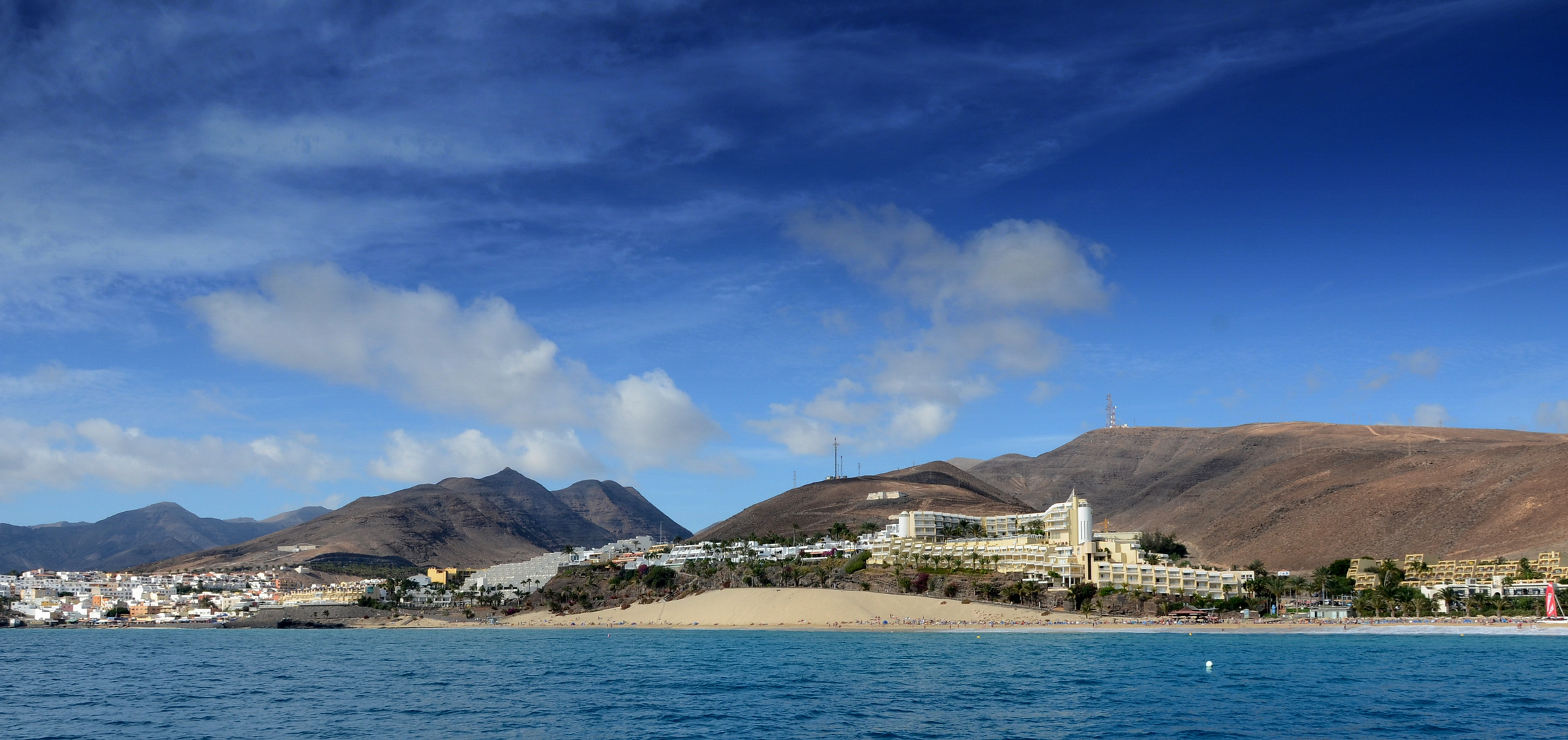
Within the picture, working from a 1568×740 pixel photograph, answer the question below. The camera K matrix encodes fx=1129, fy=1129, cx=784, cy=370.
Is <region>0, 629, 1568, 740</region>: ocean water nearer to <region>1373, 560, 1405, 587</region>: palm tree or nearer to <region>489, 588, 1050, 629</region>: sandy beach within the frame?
<region>489, 588, 1050, 629</region>: sandy beach

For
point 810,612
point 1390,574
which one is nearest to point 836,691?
point 810,612

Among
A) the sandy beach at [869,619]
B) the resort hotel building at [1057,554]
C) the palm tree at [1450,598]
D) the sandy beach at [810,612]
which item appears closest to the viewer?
the sandy beach at [869,619]

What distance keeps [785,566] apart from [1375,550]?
106085mm

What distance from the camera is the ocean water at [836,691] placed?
160 feet

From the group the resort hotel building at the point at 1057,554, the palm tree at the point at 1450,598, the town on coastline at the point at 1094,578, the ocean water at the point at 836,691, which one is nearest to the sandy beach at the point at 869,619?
the town on coastline at the point at 1094,578

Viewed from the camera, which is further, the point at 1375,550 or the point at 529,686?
the point at 1375,550

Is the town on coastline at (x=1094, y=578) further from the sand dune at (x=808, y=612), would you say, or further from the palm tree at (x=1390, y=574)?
the sand dune at (x=808, y=612)

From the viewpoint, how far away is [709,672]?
7694cm

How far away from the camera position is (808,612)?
150 meters

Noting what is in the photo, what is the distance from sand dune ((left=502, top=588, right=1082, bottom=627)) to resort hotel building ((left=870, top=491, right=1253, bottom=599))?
1188cm

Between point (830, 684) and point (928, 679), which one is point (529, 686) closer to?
point (830, 684)

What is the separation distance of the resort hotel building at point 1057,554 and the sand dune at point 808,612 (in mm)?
11883

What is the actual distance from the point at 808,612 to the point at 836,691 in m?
88.1

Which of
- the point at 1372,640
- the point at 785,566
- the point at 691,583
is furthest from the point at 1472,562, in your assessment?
the point at 691,583
